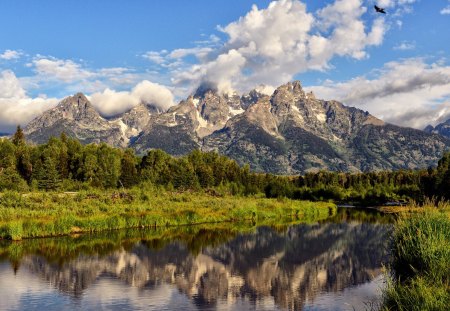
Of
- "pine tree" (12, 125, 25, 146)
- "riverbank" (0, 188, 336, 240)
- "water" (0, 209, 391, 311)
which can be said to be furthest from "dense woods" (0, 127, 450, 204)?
"water" (0, 209, 391, 311)

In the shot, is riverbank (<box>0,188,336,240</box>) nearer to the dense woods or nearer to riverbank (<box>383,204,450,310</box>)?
the dense woods

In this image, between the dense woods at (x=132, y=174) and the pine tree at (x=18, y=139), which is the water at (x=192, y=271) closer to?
the dense woods at (x=132, y=174)

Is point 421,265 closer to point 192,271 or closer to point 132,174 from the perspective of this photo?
point 192,271

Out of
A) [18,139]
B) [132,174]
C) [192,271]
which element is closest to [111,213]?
[192,271]

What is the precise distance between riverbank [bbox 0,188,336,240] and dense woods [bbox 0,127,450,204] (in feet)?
128

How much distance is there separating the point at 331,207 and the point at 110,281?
93.7m

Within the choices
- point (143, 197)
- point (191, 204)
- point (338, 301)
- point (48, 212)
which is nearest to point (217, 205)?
point (191, 204)

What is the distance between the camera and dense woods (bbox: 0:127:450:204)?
132250 millimetres

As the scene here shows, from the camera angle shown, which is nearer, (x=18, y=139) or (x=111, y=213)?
(x=111, y=213)

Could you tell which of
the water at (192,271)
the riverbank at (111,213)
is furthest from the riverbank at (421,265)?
the riverbank at (111,213)

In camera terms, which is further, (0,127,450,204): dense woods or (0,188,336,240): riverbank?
(0,127,450,204): dense woods

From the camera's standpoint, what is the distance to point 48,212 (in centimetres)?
6662

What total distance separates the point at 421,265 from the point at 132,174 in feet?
464

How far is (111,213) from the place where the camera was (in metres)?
72.8
